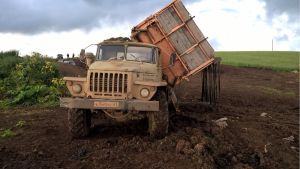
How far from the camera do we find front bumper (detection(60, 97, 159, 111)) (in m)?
10.0

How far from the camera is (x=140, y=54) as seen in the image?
1183 cm

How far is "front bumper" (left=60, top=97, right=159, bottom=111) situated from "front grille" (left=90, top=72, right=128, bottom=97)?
0.30 m

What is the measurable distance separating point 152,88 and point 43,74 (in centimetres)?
1077

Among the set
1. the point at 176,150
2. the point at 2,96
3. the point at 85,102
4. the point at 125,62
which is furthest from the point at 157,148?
the point at 2,96

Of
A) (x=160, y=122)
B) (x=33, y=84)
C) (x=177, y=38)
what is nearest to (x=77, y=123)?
(x=160, y=122)

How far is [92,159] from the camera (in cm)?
883

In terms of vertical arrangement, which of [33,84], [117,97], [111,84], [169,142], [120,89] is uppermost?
[33,84]

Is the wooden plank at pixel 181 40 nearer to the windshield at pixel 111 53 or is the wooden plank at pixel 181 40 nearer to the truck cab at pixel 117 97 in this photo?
the windshield at pixel 111 53

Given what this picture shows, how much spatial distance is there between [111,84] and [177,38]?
4733 millimetres

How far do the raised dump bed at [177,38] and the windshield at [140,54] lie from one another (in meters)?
2.44

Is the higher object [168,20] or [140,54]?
[168,20]

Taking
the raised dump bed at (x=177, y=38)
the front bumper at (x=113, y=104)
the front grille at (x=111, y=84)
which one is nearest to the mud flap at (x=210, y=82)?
the raised dump bed at (x=177, y=38)

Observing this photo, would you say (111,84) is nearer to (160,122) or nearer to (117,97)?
(117,97)

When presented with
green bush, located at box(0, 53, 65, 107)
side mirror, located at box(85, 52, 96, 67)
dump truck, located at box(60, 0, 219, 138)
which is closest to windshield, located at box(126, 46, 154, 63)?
dump truck, located at box(60, 0, 219, 138)
